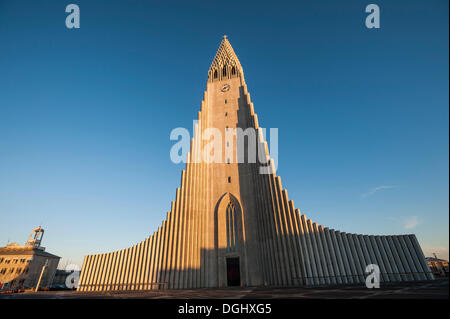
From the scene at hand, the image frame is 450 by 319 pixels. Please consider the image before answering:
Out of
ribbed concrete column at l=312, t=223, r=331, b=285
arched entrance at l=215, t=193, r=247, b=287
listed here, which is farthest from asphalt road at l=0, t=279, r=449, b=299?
arched entrance at l=215, t=193, r=247, b=287

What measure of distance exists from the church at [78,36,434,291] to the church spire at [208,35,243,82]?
29.0ft

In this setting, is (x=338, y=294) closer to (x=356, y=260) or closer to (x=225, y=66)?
(x=356, y=260)

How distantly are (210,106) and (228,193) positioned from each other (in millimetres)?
13427

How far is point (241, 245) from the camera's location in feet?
70.1

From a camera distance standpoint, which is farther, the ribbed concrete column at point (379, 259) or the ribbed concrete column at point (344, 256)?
the ribbed concrete column at point (344, 256)

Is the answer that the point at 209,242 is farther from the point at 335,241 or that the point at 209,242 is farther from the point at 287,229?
the point at 335,241

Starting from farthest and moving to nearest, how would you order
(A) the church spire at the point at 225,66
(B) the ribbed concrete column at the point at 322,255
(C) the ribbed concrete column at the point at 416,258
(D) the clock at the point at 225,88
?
1. (A) the church spire at the point at 225,66
2. (D) the clock at the point at 225,88
3. (B) the ribbed concrete column at the point at 322,255
4. (C) the ribbed concrete column at the point at 416,258

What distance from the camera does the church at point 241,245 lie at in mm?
17188

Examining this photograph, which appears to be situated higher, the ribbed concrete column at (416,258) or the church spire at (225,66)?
the church spire at (225,66)

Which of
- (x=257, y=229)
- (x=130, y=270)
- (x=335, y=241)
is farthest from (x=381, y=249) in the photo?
(x=130, y=270)

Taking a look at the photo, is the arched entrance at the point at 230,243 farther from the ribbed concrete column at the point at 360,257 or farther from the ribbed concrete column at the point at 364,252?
the ribbed concrete column at the point at 364,252

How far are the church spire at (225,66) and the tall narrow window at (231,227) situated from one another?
2033cm

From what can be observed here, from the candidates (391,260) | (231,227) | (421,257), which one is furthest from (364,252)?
(231,227)

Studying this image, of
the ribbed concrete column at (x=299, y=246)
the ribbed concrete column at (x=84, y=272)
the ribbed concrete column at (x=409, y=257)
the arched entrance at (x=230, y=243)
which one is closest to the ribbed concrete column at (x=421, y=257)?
the ribbed concrete column at (x=409, y=257)
